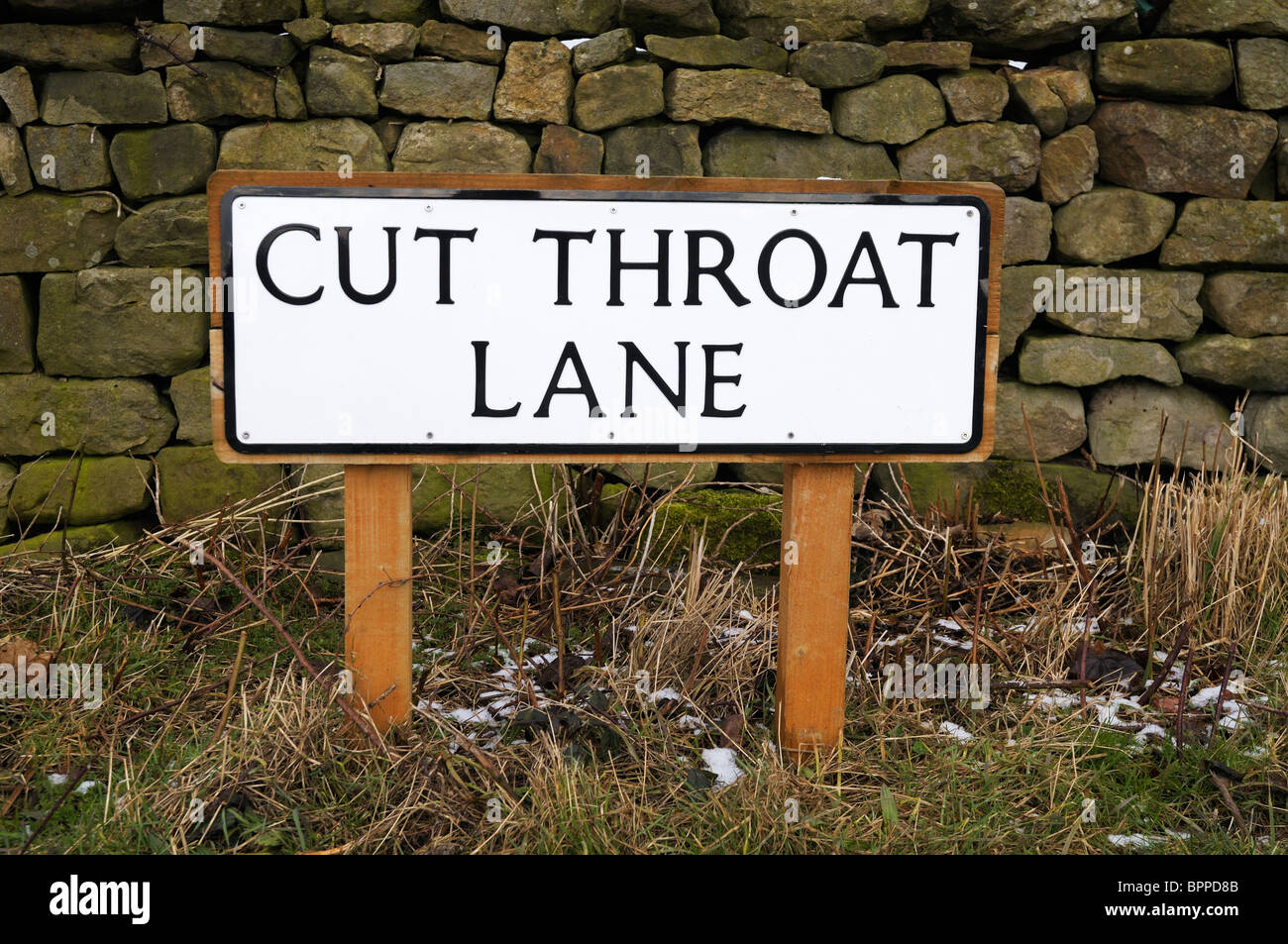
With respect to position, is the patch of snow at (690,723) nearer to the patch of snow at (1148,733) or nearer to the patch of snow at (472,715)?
the patch of snow at (472,715)

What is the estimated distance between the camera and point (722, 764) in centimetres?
206

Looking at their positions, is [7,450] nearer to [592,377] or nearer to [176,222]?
[176,222]

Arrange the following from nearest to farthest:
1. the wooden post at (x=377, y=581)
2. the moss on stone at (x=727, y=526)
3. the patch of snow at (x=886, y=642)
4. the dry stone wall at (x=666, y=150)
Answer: the wooden post at (x=377, y=581) < the patch of snow at (x=886, y=642) < the dry stone wall at (x=666, y=150) < the moss on stone at (x=727, y=526)

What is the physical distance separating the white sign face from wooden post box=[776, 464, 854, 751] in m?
0.11

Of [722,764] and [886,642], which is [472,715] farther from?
[886,642]

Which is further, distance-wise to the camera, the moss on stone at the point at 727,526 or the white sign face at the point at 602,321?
the moss on stone at the point at 727,526

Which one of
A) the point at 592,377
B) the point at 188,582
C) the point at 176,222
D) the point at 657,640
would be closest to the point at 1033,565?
the point at 657,640

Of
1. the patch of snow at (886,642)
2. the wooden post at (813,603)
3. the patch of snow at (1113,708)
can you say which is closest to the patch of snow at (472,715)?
the wooden post at (813,603)

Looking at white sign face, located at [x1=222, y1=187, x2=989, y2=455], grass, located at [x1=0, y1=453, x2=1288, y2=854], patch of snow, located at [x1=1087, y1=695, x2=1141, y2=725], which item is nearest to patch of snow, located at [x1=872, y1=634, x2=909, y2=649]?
grass, located at [x1=0, y1=453, x2=1288, y2=854]

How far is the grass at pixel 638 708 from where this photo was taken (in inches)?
71.8

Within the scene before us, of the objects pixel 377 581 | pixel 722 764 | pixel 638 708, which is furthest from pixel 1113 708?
pixel 377 581

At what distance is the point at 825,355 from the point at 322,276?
0.97 meters

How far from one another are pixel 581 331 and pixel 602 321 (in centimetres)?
5

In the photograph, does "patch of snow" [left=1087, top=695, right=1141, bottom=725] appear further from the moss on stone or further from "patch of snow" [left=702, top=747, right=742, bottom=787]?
the moss on stone
